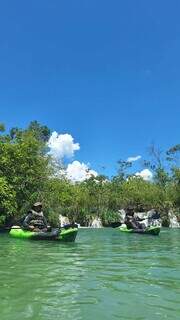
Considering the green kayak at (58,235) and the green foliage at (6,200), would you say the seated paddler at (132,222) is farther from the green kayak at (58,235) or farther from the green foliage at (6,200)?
the green kayak at (58,235)

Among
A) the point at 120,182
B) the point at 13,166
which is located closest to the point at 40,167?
the point at 13,166

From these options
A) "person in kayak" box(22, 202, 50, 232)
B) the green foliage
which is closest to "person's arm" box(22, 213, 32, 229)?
"person in kayak" box(22, 202, 50, 232)

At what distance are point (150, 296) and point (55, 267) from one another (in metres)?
3.70

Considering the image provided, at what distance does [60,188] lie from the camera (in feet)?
130

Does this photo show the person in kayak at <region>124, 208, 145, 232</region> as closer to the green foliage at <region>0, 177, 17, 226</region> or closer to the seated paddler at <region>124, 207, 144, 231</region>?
the seated paddler at <region>124, 207, 144, 231</region>

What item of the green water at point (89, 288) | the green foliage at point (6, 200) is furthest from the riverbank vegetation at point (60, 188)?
the green water at point (89, 288)

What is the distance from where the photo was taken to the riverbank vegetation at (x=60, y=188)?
32062 mm

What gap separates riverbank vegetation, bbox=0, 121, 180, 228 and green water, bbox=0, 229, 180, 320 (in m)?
18.5

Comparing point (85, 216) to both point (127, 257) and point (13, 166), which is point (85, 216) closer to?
point (13, 166)

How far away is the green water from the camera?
19.8 ft

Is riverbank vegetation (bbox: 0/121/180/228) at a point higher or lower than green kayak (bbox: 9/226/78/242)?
higher

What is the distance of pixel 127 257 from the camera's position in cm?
1314

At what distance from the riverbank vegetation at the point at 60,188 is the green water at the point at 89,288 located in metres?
18.5

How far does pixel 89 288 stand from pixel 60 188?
32.0 metres
